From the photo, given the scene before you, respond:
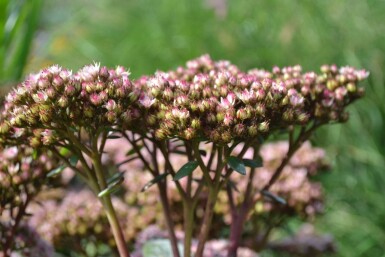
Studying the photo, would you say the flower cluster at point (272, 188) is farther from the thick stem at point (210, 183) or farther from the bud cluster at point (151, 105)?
the bud cluster at point (151, 105)

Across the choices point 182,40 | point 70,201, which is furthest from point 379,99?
point 70,201

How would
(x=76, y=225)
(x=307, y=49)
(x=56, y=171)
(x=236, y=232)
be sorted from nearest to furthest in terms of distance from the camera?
(x=56, y=171) < (x=236, y=232) < (x=76, y=225) < (x=307, y=49)

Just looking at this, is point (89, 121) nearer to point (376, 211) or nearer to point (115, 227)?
point (115, 227)

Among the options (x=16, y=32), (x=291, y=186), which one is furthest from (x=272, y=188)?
(x=16, y=32)

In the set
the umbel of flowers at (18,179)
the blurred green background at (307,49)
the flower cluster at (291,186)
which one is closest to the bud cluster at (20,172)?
the umbel of flowers at (18,179)

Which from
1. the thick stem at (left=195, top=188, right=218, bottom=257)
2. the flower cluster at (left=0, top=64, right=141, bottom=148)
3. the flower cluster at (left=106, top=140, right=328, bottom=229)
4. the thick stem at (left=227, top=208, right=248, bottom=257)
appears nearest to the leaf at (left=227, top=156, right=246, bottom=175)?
the thick stem at (left=195, top=188, right=218, bottom=257)

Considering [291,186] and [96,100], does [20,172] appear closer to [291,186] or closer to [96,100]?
[96,100]
